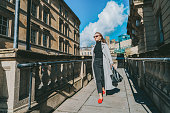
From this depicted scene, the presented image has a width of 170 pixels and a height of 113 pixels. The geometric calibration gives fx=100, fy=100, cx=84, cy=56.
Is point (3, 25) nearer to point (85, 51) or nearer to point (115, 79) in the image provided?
point (115, 79)

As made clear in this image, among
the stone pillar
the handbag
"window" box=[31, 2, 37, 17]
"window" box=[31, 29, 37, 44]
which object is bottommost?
the handbag

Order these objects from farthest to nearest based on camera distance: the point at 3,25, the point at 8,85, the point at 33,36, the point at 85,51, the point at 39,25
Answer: the point at 85,51 < the point at 39,25 < the point at 33,36 < the point at 3,25 < the point at 8,85

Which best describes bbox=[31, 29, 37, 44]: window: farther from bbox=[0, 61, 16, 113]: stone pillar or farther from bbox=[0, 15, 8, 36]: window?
bbox=[0, 61, 16, 113]: stone pillar

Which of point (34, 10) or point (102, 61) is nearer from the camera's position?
point (102, 61)

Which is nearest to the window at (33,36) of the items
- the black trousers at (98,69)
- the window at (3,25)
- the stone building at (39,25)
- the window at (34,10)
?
the stone building at (39,25)

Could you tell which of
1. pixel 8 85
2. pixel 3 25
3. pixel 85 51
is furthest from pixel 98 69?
pixel 85 51

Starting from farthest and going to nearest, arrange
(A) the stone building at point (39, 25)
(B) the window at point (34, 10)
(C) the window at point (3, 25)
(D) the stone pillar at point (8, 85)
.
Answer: (B) the window at point (34, 10) → (A) the stone building at point (39, 25) → (C) the window at point (3, 25) → (D) the stone pillar at point (8, 85)

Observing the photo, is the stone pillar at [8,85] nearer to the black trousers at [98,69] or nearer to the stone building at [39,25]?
the black trousers at [98,69]

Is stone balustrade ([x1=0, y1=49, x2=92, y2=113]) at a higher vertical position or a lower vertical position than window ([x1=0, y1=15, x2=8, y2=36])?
lower

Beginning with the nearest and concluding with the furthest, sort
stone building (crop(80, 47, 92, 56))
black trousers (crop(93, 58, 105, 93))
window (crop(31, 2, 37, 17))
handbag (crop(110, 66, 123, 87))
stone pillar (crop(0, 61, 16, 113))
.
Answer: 1. stone pillar (crop(0, 61, 16, 113))
2. black trousers (crop(93, 58, 105, 93))
3. handbag (crop(110, 66, 123, 87))
4. window (crop(31, 2, 37, 17))
5. stone building (crop(80, 47, 92, 56))

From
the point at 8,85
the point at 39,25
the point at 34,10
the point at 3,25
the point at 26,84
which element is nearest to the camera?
the point at 8,85

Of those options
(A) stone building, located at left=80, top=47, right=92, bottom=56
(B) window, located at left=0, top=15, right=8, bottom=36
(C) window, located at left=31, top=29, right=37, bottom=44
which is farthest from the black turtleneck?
(A) stone building, located at left=80, top=47, right=92, bottom=56

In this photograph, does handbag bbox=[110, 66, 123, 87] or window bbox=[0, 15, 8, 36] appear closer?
handbag bbox=[110, 66, 123, 87]

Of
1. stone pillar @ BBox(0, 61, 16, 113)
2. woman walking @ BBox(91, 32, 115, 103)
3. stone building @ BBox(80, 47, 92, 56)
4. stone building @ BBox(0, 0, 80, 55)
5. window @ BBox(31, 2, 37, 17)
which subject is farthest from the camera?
stone building @ BBox(80, 47, 92, 56)
